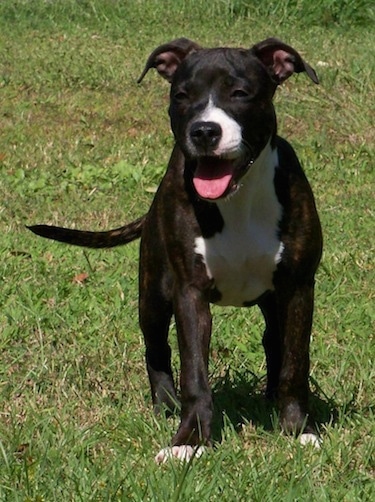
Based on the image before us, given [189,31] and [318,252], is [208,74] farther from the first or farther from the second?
[189,31]

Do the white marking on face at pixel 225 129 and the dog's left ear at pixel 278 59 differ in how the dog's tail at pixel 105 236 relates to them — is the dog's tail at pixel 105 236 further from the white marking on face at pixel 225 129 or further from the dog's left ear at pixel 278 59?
the white marking on face at pixel 225 129

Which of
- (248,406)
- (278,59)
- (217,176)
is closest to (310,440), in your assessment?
(248,406)

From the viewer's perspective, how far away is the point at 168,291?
17.2 ft

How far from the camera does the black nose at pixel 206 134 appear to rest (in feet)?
14.8

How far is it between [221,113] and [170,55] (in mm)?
623

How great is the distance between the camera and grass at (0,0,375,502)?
13.9 feet

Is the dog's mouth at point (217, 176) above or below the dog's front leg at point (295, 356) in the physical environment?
above

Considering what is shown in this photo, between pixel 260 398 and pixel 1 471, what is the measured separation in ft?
5.32

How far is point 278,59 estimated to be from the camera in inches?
198

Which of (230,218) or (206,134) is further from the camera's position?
(230,218)

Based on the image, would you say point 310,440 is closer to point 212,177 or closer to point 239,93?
point 212,177

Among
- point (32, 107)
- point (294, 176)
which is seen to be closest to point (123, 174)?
point (32, 107)

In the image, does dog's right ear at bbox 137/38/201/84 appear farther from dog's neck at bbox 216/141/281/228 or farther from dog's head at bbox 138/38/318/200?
dog's neck at bbox 216/141/281/228

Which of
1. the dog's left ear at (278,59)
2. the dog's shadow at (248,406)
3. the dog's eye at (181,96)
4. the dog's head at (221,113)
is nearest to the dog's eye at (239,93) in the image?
the dog's head at (221,113)
